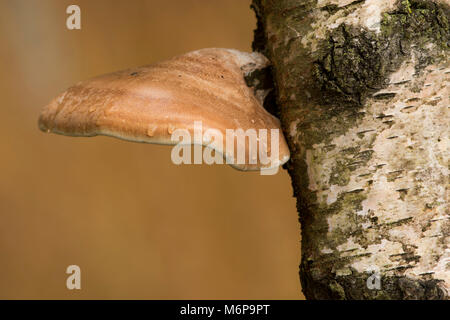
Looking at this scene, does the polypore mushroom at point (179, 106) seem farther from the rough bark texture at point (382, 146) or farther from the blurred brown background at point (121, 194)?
the blurred brown background at point (121, 194)

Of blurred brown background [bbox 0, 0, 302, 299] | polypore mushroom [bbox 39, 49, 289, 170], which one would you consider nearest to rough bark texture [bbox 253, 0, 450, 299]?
polypore mushroom [bbox 39, 49, 289, 170]

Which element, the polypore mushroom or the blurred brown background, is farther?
the blurred brown background

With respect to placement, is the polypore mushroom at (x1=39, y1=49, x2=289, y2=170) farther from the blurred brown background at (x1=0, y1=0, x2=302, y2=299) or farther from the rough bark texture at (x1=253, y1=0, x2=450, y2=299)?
the blurred brown background at (x1=0, y1=0, x2=302, y2=299)

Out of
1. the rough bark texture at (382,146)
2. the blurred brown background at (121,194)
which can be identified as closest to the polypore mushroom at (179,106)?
the rough bark texture at (382,146)

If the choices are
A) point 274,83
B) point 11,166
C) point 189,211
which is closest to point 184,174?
point 189,211

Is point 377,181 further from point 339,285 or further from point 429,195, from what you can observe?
point 339,285
